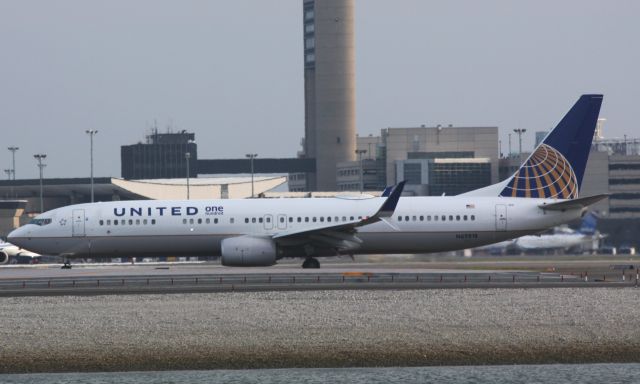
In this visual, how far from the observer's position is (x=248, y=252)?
201ft

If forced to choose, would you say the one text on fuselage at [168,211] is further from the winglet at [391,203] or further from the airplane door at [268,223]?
the winglet at [391,203]

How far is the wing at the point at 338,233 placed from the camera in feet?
199

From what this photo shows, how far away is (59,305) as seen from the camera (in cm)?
4712

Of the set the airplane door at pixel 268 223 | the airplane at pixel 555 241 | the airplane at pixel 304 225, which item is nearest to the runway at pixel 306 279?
the airplane at pixel 304 225

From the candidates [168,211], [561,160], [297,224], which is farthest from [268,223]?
[561,160]

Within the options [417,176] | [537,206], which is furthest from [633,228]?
[417,176]

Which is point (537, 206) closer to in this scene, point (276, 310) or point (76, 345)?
point (276, 310)

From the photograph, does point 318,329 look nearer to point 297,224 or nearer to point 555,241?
point 297,224

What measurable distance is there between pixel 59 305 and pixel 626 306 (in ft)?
73.2

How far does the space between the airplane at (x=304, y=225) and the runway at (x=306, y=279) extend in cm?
129

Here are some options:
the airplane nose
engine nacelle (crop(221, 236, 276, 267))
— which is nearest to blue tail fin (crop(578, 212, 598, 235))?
engine nacelle (crop(221, 236, 276, 267))

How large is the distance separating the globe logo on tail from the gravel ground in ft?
51.1

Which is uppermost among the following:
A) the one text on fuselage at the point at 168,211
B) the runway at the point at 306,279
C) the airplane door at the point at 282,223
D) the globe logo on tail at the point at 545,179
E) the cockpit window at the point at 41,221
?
the globe logo on tail at the point at 545,179

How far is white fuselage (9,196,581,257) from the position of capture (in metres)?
63.0
